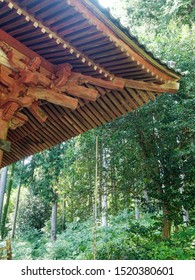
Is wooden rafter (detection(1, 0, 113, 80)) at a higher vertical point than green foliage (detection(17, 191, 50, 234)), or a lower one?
lower

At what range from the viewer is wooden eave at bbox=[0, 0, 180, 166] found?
2289 millimetres

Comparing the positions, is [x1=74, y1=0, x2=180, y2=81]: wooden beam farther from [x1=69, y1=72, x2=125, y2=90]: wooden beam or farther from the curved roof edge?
[x1=69, y1=72, x2=125, y2=90]: wooden beam

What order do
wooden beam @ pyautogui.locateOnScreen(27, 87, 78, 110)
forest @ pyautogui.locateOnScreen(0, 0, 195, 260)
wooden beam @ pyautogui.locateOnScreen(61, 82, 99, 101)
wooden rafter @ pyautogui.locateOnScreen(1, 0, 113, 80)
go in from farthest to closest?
forest @ pyautogui.locateOnScreen(0, 0, 195, 260)
wooden beam @ pyautogui.locateOnScreen(61, 82, 99, 101)
wooden beam @ pyautogui.locateOnScreen(27, 87, 78, 110)
wooden rafter @ pyautogui.locateOnScreen(1, 0, 113, 80)

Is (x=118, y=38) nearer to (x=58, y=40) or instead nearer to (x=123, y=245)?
(x=58, y=40)

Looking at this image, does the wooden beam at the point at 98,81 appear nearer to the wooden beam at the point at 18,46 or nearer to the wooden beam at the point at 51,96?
the wooden beam at the point at 51,96

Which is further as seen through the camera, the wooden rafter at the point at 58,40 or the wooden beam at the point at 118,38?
the wooden beam at the point at 118,38

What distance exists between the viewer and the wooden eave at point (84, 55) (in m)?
2.29

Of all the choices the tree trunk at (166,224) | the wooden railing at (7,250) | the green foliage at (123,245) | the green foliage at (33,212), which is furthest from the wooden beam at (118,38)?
the green foliage at (33,212)

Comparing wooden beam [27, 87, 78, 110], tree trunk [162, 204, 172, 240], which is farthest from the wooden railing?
tree trunk [162, 204, 172, 240]

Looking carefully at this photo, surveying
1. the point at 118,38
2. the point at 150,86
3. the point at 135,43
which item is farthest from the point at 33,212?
the point at 118,38

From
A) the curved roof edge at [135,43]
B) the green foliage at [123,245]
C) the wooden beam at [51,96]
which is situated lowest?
the green foliage at [123,245]

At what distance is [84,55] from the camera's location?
284 centimetres

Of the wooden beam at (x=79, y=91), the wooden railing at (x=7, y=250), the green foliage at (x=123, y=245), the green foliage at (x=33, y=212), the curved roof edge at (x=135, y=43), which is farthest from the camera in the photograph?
the green foliage at (x=33, y=212)

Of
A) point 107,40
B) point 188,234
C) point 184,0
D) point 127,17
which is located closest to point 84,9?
point 107,40
